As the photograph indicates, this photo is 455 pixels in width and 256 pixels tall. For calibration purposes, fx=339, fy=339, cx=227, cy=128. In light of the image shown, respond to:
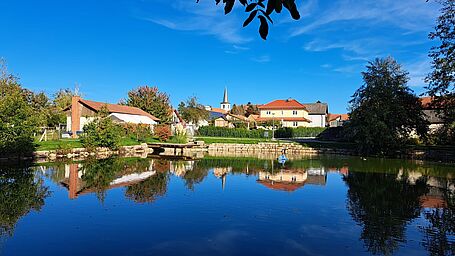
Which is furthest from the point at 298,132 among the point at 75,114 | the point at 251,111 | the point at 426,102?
the point at 251,111

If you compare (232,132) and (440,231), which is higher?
(232,132)

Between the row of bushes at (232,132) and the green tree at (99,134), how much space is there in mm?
24871

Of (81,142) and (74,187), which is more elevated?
(81,142)

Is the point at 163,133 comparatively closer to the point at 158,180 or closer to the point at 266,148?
the point at 266,148

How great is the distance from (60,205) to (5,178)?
19.2ft

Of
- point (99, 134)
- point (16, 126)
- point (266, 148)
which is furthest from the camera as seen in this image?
point (266, 148)

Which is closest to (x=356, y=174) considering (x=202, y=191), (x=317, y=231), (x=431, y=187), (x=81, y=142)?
(x=431, y=187)

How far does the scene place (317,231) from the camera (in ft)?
26.3

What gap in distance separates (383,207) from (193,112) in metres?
51.7

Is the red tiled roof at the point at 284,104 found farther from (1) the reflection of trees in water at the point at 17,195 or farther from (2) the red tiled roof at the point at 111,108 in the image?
(1) the reflection of trees in water at the point at 17,195

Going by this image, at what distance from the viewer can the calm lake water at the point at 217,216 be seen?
679 cm

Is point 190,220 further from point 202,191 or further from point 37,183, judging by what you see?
point 37,183

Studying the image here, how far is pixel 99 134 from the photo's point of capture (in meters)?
28.0

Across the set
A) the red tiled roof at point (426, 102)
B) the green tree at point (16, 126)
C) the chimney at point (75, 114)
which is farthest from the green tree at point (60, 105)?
the red tiled roof at point (426, 102)
